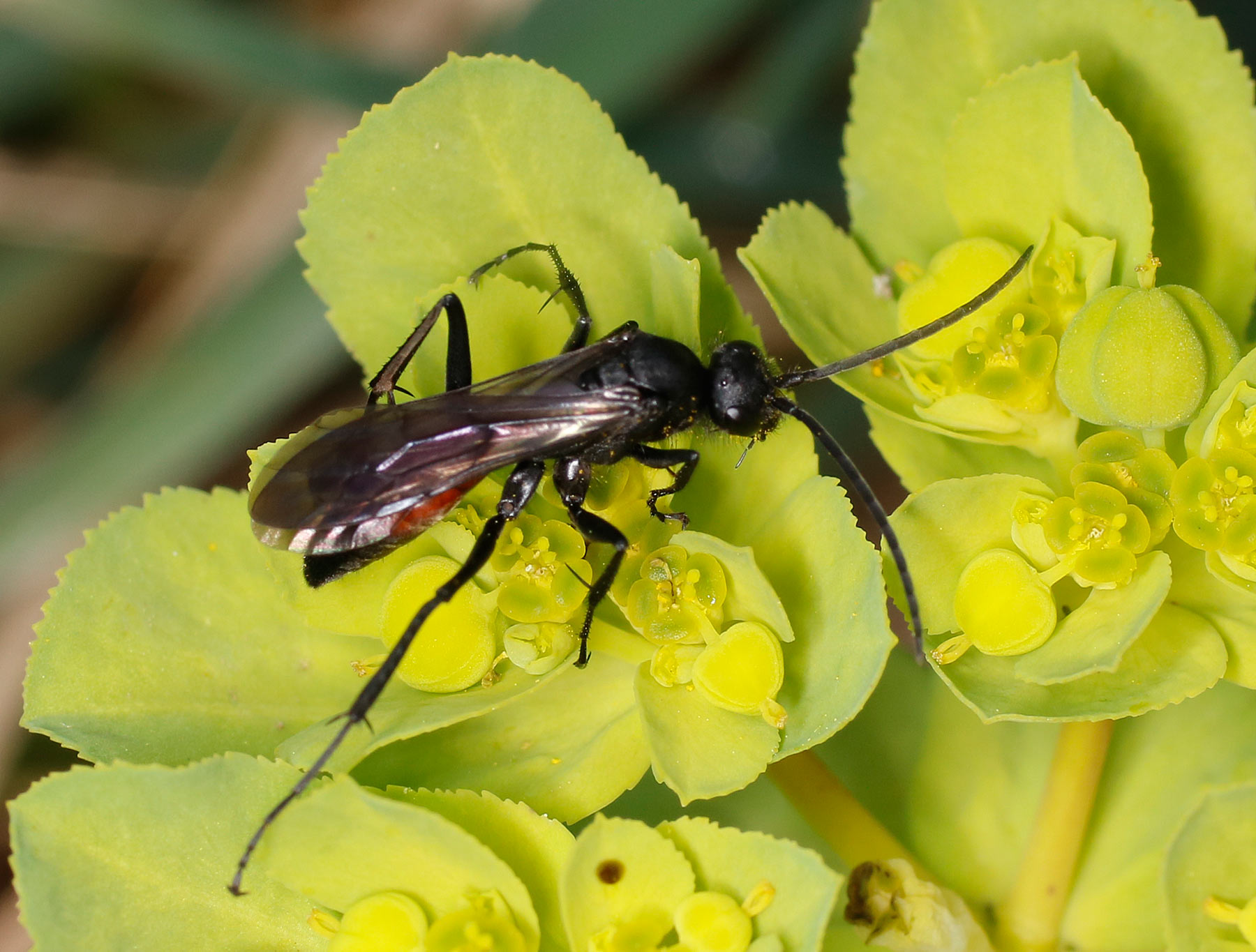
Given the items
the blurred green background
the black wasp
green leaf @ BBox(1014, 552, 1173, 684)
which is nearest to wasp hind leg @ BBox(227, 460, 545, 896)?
the black wasp

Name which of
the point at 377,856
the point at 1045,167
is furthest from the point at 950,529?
the point at 377,856

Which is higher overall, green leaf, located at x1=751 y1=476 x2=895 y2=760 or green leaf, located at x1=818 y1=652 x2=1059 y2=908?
green leaf, located at x1=751 y1=476 x2=895 y2=760

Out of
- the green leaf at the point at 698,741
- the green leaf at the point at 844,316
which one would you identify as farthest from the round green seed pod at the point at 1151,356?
the green leaf at the point at 698,741

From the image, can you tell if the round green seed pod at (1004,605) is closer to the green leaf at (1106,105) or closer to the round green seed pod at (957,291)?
the round green seed pod at (957,291)

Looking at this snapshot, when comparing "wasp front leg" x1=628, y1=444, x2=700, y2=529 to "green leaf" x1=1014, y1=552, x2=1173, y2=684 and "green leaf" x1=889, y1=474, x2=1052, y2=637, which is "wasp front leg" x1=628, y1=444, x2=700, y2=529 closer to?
"green leaf" x1=889, y1=474, x2=1052, y2=637

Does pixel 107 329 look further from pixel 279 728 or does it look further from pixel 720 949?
pixel 720 949

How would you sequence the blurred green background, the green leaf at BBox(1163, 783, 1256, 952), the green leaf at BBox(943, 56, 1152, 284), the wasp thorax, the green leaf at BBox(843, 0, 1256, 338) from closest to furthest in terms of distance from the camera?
the green leaf at BBox(1163, 783, 1256, 952) < the green leaf at BBox(943, 56, 1152, 284) < the green leaf at BBox(843, 0, 1256, 338) < the wasp thorax < the blurred green background
